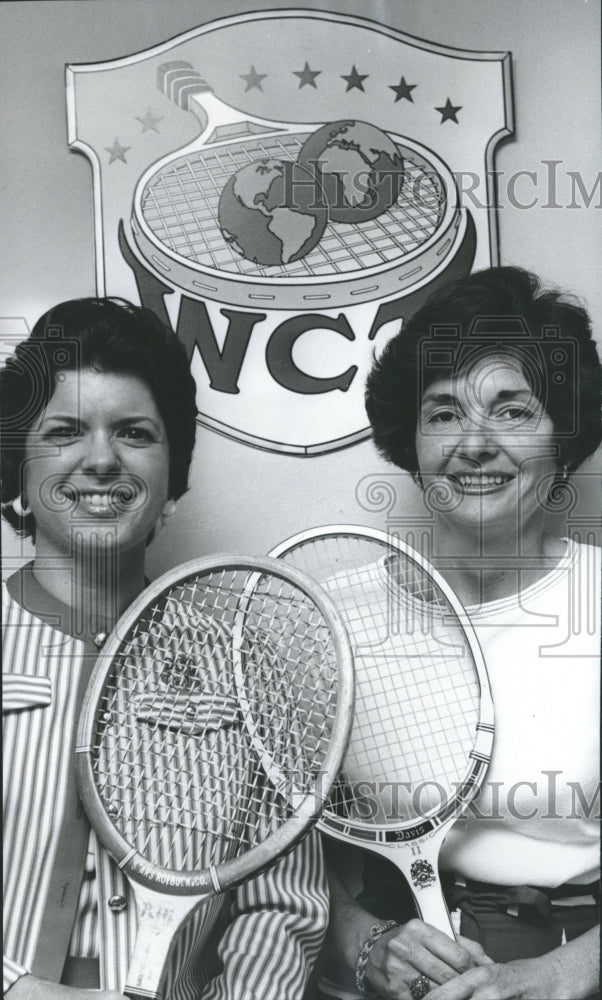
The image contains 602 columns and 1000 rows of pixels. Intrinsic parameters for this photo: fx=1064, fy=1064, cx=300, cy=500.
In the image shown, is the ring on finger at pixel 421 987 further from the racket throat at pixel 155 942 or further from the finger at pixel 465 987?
the racket throat at pixel 155 942

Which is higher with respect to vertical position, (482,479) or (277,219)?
(277,219)

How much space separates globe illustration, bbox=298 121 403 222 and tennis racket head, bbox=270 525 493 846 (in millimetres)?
468

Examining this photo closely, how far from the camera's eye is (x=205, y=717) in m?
1.40

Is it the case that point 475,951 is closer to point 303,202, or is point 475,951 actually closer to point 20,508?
point 20,508

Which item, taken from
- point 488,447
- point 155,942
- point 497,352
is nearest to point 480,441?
point 488,447

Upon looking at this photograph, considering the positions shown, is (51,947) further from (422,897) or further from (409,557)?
(409,557)

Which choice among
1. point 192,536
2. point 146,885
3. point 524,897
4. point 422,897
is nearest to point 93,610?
point 192,536

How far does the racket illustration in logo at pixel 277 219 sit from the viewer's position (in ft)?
5.02

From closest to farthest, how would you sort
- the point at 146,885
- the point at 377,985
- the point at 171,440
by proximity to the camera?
the point at 146,885
the point at 377,985
the point at 171,440

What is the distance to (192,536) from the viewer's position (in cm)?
154

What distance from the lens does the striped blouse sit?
1.37 metres

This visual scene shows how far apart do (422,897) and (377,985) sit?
139 mm

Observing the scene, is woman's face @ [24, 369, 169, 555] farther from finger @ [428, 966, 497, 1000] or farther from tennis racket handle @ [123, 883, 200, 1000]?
finger @ [428, 966, 497, 1000]

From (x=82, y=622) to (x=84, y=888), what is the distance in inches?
13.8
